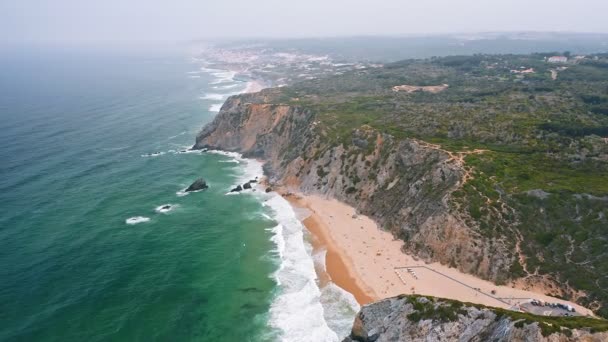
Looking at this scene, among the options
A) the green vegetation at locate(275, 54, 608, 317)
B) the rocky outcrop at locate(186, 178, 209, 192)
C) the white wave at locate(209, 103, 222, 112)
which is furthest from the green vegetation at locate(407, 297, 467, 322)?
the white wave at locate(209, 103, 222, 112)

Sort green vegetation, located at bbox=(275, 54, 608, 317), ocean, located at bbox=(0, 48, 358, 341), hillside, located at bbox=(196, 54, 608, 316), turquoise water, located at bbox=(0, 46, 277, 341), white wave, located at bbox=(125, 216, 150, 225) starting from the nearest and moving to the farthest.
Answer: ocean, located at bbox=(0, 48, 358, 341), turquoise water, located at bbox=(0, 46, 277, 341), green vegetation, located at bbox=(275, 54, 608, 317), hillside, located at bbox=(196, 54, 608, 316), white wave, located at bbox=(125, 216, 150, 225)

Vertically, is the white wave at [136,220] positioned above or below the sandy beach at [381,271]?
above

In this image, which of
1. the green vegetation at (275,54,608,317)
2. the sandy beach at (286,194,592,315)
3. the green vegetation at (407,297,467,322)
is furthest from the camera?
the green vegetation at (275,54,608,317)

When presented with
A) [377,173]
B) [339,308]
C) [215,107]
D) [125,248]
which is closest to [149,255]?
[125,248]

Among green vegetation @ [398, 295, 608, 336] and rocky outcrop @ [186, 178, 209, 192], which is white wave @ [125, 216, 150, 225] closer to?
rocky outcrop @ [186, 178, 209, 192]

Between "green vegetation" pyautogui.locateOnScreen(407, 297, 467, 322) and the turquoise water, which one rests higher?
"green vegetation" pyautogui.locateOnScreen(407, 297, 467, 322)

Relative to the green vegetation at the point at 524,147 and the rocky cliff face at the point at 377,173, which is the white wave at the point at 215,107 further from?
the rocky cliff face at the point at 377,173

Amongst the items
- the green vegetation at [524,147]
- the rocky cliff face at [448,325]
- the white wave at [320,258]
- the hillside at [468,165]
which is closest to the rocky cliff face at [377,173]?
the hillside at [468,165]
